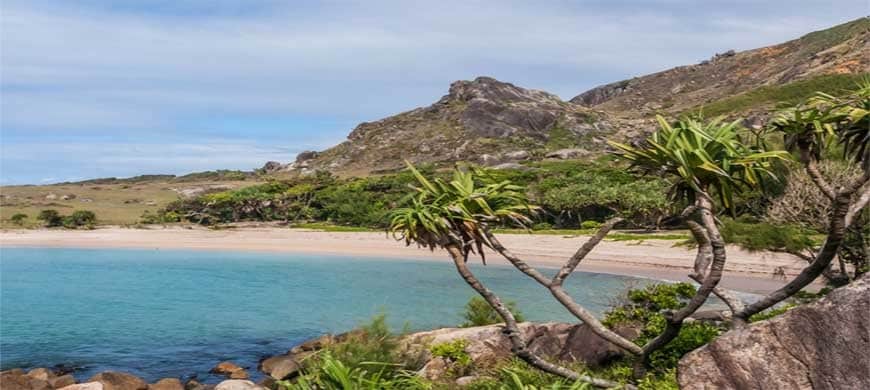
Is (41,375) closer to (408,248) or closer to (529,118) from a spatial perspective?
(408,248)

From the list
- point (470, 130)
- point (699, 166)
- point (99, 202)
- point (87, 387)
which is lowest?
point (87, 387)

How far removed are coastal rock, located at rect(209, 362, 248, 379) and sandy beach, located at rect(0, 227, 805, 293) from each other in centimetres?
1565

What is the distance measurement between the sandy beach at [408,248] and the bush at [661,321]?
10380 mm

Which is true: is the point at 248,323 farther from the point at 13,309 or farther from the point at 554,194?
the point at 554,194

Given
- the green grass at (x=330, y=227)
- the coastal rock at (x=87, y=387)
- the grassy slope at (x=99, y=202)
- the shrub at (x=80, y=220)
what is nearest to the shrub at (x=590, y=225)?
the green grass at (x=330, y=227)

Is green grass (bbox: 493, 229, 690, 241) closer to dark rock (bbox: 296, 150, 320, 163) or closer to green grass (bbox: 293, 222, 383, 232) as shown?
green grass (bbox: 293, 222, 383, 232)

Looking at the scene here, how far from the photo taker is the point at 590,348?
9.88 metres

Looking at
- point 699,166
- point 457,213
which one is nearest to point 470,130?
point 457,213

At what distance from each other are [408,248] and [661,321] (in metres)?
40.3

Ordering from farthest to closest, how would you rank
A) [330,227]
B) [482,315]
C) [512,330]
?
[330,227] < [482,315] < [512,330]

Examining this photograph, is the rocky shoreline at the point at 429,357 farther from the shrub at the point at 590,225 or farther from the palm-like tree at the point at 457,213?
the shrub at the point at 590,225

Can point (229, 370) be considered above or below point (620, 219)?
below

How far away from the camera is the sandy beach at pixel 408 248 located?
30.0 m

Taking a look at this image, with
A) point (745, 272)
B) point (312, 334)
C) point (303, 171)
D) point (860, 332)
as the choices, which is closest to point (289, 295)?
point (312, 334)
